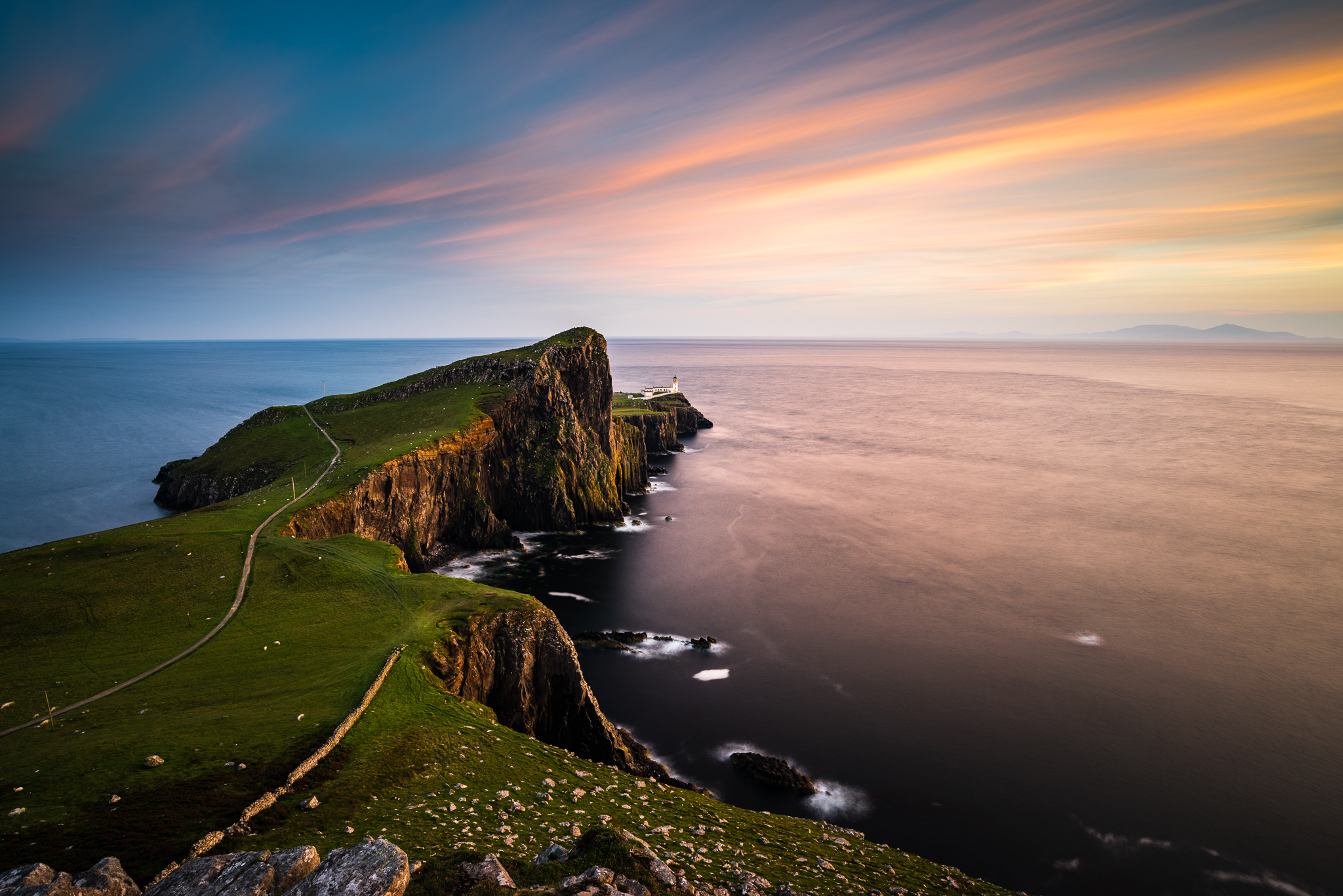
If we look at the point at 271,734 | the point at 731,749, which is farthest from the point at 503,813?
the point at 731,749

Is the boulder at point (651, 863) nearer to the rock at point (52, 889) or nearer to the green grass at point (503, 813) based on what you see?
the green grass at point (503, 813)

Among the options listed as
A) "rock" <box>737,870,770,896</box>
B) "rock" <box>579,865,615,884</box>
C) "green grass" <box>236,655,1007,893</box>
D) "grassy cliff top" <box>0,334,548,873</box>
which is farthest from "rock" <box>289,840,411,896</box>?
"rock" <box>737,870,770,896</box>

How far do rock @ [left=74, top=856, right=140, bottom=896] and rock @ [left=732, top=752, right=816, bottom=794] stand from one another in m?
32.6

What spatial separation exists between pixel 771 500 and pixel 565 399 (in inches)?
1606

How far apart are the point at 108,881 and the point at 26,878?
169 cm

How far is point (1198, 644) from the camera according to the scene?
55.6 meters

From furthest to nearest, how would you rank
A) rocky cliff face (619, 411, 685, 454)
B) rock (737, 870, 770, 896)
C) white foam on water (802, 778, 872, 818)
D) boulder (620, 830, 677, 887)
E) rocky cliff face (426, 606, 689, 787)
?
rocky cliff face (619, 411, 685, 454), rocky cliff face (426, 606, 689, 787), white foam on water (802, 778, 872, 818), rock (737, 870, 770, 896), boulder (620, 830, 677, 887)

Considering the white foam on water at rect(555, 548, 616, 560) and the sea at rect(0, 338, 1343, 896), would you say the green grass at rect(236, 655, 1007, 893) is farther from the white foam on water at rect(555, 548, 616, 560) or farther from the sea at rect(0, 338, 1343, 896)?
the white foam on water at rect(555, 548, 616, 560)

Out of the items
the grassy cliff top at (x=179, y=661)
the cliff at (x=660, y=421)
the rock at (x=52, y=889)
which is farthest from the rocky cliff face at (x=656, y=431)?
the rock at (x=52, y=889)

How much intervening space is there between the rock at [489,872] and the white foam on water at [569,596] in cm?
4990

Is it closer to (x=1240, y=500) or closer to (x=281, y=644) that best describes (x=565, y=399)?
(x=281, y=644)

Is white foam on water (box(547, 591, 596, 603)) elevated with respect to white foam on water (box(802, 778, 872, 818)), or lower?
elevated

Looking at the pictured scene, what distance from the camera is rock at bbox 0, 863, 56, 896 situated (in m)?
13.6

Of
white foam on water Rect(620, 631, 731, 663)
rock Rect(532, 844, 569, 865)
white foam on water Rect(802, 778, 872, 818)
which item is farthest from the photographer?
white foam on water Rect(620, 631, 731, 663)
